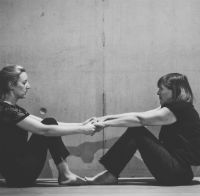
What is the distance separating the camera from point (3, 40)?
13.4 ft

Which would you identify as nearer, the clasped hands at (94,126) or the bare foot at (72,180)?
the bare foot at (72,180)

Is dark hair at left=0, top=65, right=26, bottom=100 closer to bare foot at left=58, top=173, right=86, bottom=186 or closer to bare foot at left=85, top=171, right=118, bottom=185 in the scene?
bare foot at left=58, top=173, right=86, bottom=186

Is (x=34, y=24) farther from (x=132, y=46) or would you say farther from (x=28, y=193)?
(x=28, y=193)

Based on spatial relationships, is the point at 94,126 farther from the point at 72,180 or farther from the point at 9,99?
the point at 9,99

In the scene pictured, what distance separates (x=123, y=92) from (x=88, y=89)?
38 cm

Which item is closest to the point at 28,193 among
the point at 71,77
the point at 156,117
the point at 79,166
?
the point at 156,117

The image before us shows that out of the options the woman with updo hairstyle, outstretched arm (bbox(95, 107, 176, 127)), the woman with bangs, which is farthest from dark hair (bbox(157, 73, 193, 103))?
the woman with updo hairstyle

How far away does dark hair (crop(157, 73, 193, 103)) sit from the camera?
3.17m

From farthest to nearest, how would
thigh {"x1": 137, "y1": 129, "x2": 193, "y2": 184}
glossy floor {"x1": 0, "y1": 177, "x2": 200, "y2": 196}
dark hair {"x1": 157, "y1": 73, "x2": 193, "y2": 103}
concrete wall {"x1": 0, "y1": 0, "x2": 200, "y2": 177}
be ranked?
1. concrete wall {"x1": 0, "y1": 0, "x2": 200, "y2": 177}
2. dark hair {"x1": 157, "y1": 73, "x2": 193, "y2": 103}
3. thigh {"x1": 137, "y1": 129, "x2": 193, "y2": 184}
4. glossy floor {"x1": 0, "y1": 177, "x2": 200, "y2": 196}

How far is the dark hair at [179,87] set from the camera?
10.4 feet

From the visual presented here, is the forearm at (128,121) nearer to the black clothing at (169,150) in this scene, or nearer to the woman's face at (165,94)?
the black clothing at (169,150)

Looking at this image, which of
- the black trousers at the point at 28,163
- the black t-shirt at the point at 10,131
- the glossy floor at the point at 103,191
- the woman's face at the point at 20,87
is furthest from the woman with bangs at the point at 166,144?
the woman's face at the point at 20,87

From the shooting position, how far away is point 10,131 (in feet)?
9.93

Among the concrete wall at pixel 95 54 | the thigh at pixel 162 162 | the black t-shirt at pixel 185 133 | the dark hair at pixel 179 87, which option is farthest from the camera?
the concrete wall at pixel 95 54
